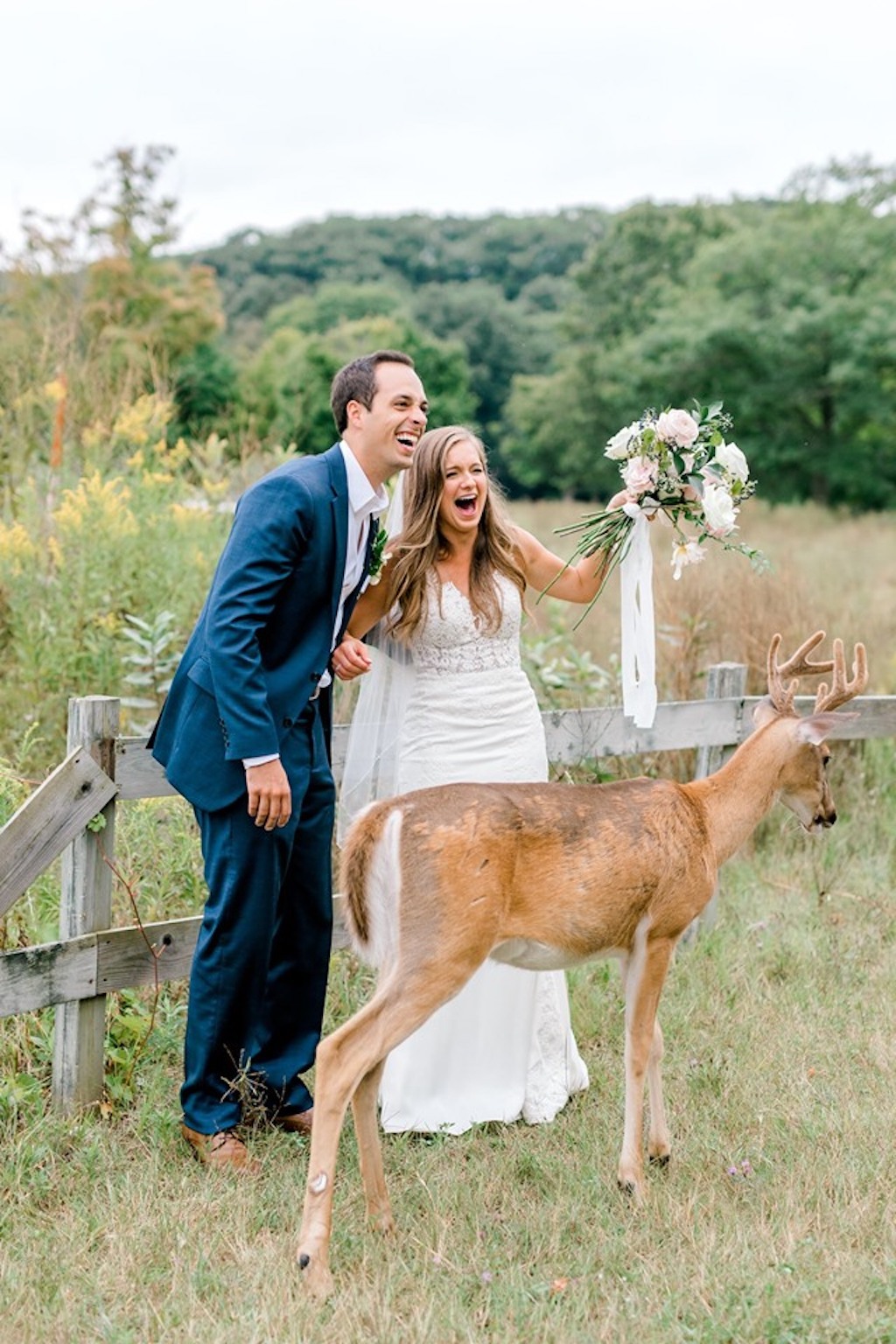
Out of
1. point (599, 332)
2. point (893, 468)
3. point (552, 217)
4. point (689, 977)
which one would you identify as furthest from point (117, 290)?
point (552, 217)

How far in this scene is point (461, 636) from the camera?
4.90 metres

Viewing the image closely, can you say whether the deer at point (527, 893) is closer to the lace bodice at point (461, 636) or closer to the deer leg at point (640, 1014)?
the deer leg at point (640, 1014)

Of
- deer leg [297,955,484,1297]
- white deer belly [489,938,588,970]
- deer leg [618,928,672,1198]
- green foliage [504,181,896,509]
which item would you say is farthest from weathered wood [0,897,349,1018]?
green foliage [504,181,896,509]

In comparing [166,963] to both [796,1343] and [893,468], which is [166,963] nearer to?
[796,1343]

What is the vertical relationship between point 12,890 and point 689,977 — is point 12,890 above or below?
above

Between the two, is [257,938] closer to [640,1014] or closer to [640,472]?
[640,1014]

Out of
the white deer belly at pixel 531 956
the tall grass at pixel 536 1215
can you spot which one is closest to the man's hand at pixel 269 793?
the white deer belly at pixel 531 956

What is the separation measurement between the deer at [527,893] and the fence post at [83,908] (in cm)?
100

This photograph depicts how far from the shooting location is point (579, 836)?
13.3 feet

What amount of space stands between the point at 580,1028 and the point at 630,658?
1.54m

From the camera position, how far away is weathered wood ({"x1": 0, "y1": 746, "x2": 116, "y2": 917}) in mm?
4168

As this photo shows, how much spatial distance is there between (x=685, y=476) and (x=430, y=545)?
2.95 feet

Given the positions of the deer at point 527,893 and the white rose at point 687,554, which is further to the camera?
the white rose at point 687,554

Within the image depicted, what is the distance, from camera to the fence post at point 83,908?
4480mm
